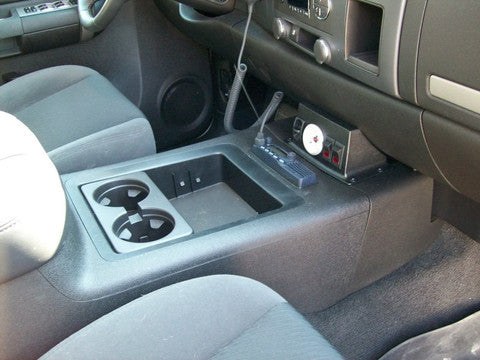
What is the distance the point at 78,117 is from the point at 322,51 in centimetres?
69

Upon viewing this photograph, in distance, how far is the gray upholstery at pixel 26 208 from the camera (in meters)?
0.75

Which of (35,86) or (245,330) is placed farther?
(35,86)

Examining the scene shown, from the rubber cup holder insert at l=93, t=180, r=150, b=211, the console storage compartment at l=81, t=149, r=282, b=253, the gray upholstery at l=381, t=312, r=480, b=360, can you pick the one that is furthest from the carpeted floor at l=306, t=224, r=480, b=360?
the rubber cup holder insert at l=93, t=180, r=150, b=211

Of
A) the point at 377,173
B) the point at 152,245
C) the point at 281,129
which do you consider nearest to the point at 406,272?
the point at 377,173

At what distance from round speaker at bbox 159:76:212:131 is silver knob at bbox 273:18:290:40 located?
0.91 meters

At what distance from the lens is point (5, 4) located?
176cm

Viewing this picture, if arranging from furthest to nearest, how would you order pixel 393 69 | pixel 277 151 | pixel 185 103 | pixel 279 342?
1. pixel 185 103
2. pixel 277 151
3. pixel 393 69
4. pixel 279 342

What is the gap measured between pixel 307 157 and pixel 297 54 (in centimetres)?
23

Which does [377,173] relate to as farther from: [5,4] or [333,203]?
[5,4]

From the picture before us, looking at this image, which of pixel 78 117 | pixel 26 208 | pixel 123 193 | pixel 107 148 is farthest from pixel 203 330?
pixel 78 117

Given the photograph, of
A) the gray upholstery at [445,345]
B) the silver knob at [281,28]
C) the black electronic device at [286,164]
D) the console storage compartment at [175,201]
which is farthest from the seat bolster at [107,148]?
the gray upholstery at [445,345]

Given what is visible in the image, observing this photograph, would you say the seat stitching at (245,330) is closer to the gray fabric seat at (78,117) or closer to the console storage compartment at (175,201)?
the console storage compartment at (175,201)

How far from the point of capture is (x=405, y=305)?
4.23ft

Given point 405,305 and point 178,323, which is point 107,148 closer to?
point 178,323
